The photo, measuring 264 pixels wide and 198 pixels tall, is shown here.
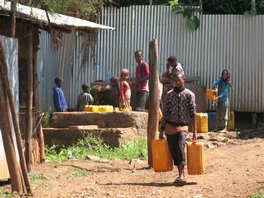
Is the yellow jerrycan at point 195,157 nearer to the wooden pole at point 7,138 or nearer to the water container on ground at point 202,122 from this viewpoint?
the wooden pole at point 7,138

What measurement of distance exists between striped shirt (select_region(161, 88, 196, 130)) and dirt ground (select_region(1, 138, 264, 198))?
0.90 meters

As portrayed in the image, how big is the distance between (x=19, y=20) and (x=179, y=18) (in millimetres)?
7320

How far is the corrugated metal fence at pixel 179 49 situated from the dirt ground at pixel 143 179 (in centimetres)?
421

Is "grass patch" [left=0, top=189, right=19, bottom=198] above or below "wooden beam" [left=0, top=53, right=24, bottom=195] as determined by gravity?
below

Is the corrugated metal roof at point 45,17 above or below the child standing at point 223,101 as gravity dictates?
above

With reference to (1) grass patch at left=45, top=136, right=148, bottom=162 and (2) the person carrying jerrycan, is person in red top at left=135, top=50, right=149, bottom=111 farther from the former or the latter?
(2) the person carrying jerrycan

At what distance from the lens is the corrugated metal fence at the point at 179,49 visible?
55.2 ft

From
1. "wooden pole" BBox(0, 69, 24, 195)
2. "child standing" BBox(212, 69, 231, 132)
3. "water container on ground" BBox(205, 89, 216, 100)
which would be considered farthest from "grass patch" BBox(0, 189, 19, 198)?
"water container on ground" BBox(205, 89, 216, 100)

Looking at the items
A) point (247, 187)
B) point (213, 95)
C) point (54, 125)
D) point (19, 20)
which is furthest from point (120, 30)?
point (247, 187)

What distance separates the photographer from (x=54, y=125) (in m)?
14.2

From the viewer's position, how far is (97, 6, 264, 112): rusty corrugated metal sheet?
1680 centimetres

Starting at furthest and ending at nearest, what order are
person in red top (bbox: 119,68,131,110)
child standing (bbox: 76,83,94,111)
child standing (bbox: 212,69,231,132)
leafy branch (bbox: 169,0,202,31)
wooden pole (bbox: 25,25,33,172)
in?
leafy branch (bbox: 169,0,202,31) < child standing (bbox: 212,69,231,132) < child standing (bbox: 76,83,94,111) < person in red top (bbox: 119,68,131,110) < wooden pole (bbox: 25,25,33,172)

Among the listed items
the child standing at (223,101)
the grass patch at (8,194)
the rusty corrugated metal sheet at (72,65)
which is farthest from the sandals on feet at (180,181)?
the rusty corrugated metal sheet at (72,65)

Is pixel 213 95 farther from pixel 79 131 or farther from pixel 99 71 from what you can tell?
pixel 79 131
